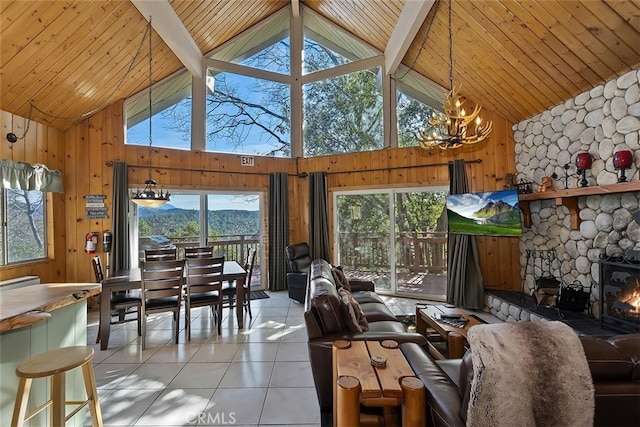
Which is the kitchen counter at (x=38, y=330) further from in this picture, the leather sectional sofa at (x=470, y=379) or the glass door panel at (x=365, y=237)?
the glass door panel at (x=365, y=237)

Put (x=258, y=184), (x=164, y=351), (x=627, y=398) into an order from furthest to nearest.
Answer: (x=258, y=184) → (x=164, y=351) → (x=627, y=398)

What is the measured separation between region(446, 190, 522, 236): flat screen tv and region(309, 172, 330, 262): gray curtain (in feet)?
7.62

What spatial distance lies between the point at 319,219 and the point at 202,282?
283 centimetres

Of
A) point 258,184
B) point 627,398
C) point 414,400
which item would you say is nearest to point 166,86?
point 258,184

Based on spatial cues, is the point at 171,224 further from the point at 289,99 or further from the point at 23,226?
the point at 289,99

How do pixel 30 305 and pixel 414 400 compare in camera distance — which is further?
pixel 30 305

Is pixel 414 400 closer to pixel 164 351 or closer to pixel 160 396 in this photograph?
pixel 160 396

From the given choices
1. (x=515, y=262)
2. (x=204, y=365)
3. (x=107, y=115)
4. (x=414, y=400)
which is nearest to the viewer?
(x=414, y=400)

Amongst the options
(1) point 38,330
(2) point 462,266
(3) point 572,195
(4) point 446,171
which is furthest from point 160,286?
(3) point 572,195

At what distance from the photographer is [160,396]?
2.48 meters

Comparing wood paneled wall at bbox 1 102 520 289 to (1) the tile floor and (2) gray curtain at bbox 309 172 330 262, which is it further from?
(1) the tile floor

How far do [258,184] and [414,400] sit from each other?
528 centimetres

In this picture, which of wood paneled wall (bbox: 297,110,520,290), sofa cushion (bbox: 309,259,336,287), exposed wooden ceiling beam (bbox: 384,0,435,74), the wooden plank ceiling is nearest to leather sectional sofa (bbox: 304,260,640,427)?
sofa cushion (bbox: 309,259,336,287)

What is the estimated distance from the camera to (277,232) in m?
6.11
